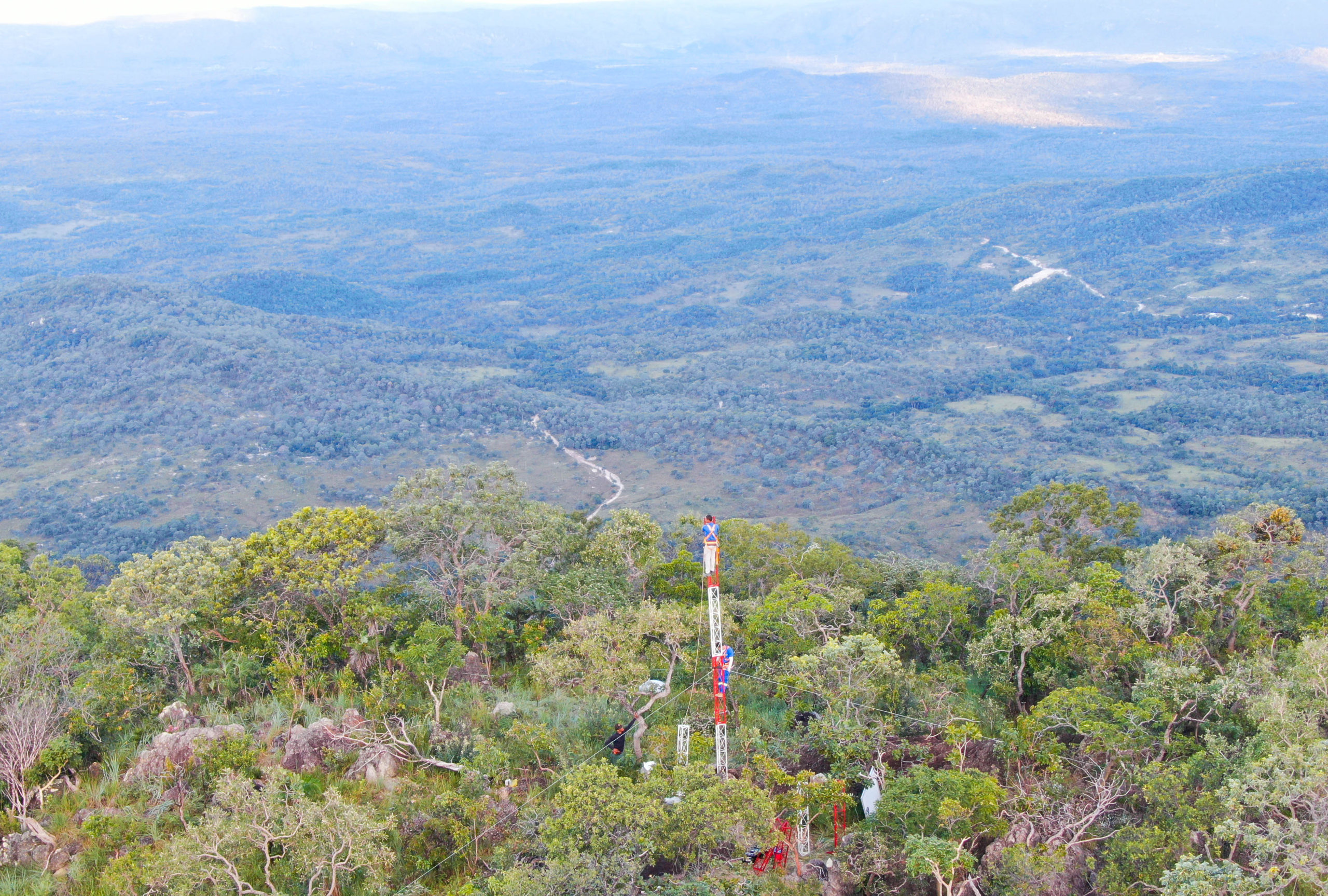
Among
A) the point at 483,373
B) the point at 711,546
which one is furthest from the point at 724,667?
the point at 483,373

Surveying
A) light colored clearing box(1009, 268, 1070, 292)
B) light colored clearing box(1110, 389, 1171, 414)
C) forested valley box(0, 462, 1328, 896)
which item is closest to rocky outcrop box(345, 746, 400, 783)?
forested valley box(0, 462, 1328, 896)

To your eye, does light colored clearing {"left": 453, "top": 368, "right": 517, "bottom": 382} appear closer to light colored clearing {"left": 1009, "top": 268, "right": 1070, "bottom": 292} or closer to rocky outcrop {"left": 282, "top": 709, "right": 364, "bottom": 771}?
light colored clearing {"left": 1009, "top": 268, "right": 1070, "bottom": 292}

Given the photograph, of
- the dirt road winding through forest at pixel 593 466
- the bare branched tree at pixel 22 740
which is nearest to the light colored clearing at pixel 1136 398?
the dirt road winding through forest at pixel 593 466

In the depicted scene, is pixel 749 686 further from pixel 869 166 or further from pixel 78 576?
pixel 869 166

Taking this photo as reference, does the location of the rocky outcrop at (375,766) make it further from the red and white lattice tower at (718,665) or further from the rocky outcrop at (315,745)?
the red and white lattice tower at (718,665)

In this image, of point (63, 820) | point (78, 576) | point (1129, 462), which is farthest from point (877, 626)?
point (1129, 462)
